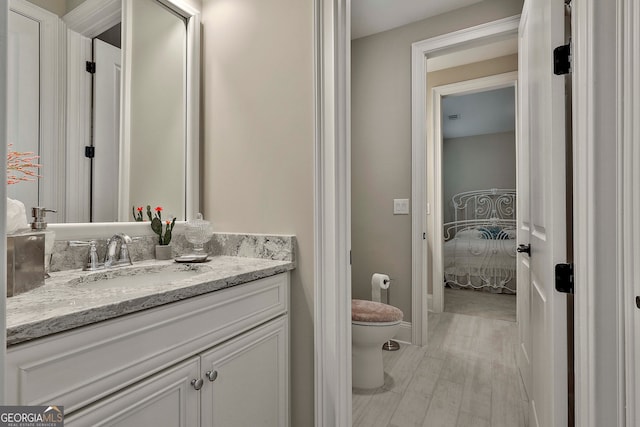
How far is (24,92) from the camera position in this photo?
1.09 m

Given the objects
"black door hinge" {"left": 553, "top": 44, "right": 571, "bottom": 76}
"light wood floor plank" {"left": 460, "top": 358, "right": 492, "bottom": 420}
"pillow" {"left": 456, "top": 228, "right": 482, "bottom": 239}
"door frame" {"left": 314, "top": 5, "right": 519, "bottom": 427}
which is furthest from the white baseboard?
"pillow" {"left": 456, "top": 228, "right": 482, "bottom": 239}

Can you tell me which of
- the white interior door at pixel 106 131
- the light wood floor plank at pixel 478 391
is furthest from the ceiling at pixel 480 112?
the white interior door at pixel 106 131

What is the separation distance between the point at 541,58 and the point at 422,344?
215 cm

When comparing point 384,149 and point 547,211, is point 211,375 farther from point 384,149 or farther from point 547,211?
point 384,149

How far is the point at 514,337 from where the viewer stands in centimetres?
275

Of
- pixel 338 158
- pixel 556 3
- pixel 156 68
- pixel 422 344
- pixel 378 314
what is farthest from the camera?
pixel 422 344

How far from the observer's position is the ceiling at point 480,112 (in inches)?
178

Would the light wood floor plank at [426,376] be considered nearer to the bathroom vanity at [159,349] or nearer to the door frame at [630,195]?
the bathroom vanity at [159,349]

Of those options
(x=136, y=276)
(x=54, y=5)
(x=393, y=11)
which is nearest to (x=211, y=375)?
(x=136, y=276)

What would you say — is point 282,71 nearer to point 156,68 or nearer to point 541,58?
point 156,68

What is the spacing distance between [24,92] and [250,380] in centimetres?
124

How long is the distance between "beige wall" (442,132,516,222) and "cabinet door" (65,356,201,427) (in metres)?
5.54

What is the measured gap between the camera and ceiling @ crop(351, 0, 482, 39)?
2410 millimetres

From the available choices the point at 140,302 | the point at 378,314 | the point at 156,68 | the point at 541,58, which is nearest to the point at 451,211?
the point at 378,314
